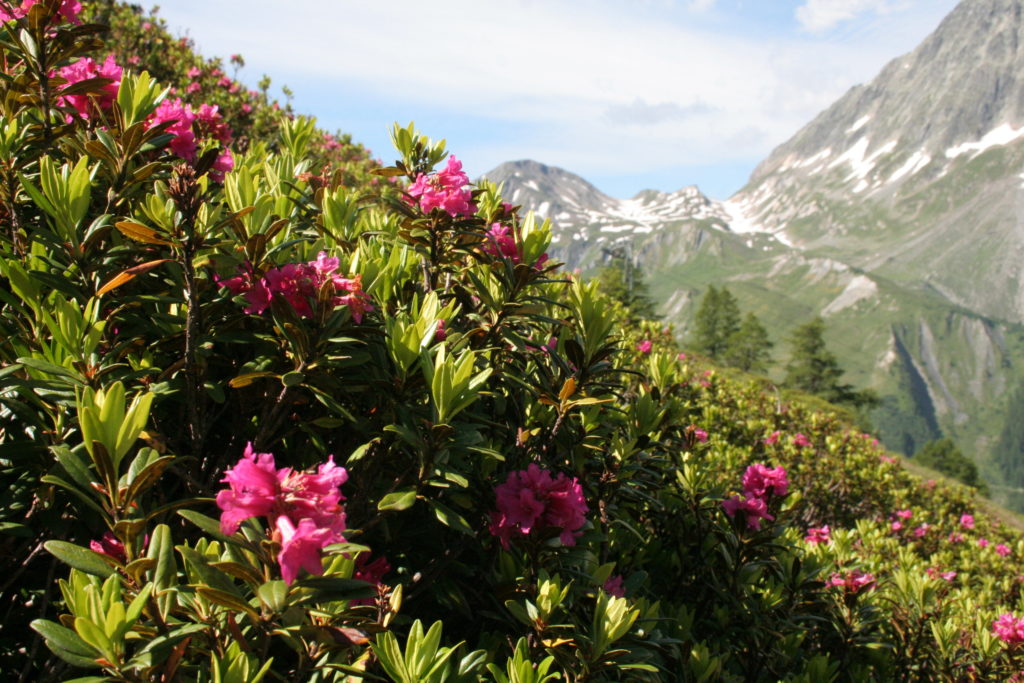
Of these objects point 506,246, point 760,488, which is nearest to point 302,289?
point 506,246

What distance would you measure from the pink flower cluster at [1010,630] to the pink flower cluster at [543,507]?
3029mm

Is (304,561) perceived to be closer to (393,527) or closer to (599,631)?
(393,527)

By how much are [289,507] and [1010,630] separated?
13.1 ft

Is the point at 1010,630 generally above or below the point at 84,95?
below

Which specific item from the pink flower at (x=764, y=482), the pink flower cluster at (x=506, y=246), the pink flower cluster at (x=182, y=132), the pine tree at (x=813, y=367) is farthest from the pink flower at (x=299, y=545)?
the pine tree at (x=813, y=367)

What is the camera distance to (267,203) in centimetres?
179

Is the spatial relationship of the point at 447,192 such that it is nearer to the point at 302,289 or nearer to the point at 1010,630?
the point at 302,289

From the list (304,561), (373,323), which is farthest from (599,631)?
(373,323)

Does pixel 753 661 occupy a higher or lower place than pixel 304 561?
lower

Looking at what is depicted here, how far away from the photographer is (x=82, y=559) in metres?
1.15

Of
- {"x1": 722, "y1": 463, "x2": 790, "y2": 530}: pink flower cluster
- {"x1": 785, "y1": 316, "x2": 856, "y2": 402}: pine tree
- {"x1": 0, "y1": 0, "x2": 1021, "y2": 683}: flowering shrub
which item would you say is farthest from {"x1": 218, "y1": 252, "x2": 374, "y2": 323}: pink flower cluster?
{"x1": 785, "y1": 316, "x2": 856, "y2": 402}: pine tree

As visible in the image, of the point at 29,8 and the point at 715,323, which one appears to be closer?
the point at 29,8

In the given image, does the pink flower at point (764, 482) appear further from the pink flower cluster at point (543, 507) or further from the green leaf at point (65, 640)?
the green leaf at point (65, 640)

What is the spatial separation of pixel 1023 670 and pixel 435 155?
4.15 metres
